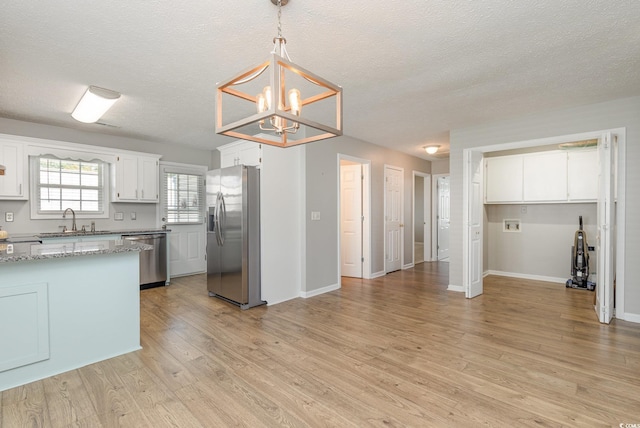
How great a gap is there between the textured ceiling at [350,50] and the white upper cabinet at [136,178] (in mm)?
1311

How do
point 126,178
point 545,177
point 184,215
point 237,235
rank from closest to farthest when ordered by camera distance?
1. point 237,235
2. point 126,178
3. point 545,177
4. point 184,215

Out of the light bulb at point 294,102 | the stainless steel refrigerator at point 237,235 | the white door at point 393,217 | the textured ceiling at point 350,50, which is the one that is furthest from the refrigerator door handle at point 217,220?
the white door at point 393,217

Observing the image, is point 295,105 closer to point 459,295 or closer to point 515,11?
point 515,11

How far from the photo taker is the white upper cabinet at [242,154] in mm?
4062

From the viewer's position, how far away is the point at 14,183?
4113 millimetres

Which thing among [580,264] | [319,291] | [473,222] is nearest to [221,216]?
[319,291]

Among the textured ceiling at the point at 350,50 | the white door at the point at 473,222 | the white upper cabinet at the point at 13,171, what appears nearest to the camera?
the textured ceiling at the point at 350,50

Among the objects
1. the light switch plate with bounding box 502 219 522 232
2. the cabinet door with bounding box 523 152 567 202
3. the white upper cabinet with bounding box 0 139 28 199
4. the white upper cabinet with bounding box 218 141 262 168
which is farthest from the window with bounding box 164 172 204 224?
A: the cabinet door with bounding box 523 152 567 202

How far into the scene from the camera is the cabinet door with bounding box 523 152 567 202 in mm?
5016

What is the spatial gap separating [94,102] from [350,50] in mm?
2807

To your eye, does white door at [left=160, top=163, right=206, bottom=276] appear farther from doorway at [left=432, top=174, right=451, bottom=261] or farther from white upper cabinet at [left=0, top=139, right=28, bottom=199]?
doorway at [left=432, top=174, right=451, bottom=261]

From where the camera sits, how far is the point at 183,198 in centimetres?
599

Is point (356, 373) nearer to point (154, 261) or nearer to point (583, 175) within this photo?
point (154, 261)

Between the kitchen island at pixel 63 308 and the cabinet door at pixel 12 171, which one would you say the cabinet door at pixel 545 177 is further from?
the cabinet door at pixel 12 171
